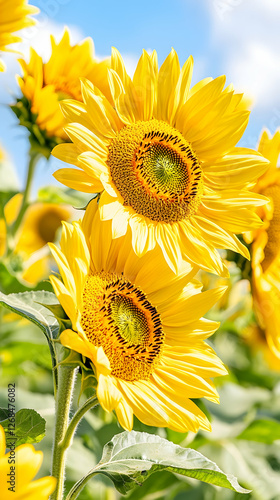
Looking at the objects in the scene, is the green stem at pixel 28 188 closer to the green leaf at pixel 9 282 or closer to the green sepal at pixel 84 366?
the green leaf at pixel 9 282

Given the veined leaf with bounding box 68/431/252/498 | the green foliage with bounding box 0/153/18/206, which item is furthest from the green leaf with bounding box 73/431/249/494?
the green foliage with bounding box 0/153/18/206

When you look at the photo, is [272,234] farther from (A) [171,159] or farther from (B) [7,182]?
(B) [7,182]

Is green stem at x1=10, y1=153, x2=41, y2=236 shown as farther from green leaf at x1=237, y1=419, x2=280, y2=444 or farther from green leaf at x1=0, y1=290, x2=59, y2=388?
green leaf at x1=237, y1=419, x2=280, y2=444

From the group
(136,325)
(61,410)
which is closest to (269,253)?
(136,325)

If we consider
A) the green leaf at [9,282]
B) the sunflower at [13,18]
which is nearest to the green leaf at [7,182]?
the green leaf at [9,282]

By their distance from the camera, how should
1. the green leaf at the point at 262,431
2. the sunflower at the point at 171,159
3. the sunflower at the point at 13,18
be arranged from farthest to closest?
the green leaf at the point at 262,431 → the sunflower at the point at 13,18 → the sunflower at the point at 171,159

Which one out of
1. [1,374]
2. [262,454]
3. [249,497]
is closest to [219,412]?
[262,454]

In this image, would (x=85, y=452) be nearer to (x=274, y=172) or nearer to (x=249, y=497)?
(x=249, y=497)
